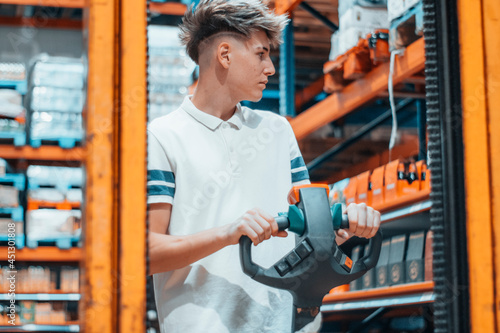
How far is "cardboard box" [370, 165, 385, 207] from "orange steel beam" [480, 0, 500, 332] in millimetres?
2214

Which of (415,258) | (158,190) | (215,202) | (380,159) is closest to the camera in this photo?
(158,190)

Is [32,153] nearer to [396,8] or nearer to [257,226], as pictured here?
[396,8]

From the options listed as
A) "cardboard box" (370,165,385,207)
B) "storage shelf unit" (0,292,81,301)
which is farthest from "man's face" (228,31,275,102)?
"storage shelf unit" (0,292,81,301)

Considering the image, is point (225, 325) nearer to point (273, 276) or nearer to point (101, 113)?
point (273, 276)

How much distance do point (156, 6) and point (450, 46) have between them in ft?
11.1

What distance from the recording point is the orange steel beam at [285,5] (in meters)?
4.81

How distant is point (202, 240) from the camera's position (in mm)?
1781

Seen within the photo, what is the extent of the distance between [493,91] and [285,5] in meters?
3.47

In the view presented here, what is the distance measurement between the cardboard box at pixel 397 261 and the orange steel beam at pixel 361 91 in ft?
2.70

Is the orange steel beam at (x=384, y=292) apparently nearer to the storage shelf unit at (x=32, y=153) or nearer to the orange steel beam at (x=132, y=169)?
the storage shelf unit at (x=32, y=153)

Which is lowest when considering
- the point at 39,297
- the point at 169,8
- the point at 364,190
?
the point at 39,297

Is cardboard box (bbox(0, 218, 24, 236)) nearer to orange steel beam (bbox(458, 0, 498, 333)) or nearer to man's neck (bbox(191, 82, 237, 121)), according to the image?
man's neck (bbox(191, 82, 237, 121))

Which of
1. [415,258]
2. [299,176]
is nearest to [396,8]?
[415,258]

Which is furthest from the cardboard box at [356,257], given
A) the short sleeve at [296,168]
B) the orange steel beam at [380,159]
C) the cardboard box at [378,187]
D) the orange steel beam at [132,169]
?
the orange steel beam at [132,169]
